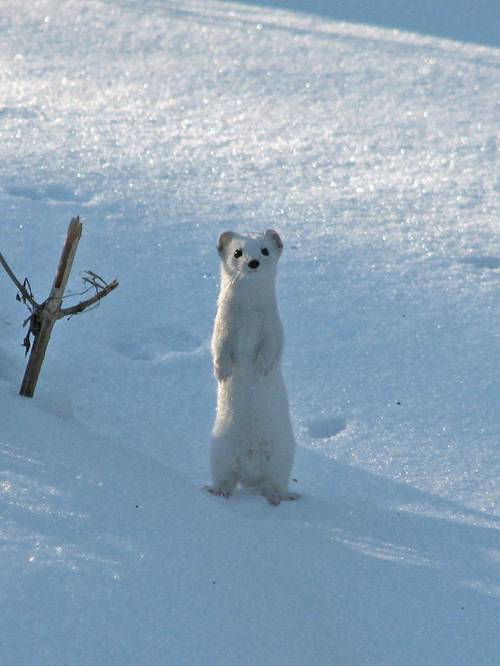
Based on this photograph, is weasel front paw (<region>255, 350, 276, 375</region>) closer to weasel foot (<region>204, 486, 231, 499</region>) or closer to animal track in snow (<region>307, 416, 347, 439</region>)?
weasel foot (<region>204, 486, 231, 499</region>)

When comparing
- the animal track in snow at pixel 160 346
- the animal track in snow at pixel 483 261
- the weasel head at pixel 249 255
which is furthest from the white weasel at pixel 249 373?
the animal track in snow at pixel 483 261

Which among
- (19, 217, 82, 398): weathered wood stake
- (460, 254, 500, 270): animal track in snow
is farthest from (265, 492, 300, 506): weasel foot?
(460, 254, 500, 270): animal track in snow

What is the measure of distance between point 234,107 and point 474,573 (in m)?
4.38

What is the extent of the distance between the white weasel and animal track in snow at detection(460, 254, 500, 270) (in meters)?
1.84

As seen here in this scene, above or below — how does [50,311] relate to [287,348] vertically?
below

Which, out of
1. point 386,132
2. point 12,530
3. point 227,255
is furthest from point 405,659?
point 386,132

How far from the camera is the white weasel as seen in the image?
3.34m

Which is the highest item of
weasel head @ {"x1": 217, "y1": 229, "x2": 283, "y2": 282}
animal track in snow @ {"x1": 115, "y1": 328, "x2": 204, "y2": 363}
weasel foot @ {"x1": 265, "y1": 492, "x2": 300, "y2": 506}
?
weasel head @ {"x1": 217, "y1": 229, "x2": 283, "y2": 282}

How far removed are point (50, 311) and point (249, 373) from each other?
0.77 meters

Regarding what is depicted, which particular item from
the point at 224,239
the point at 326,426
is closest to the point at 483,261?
the point at 326,426

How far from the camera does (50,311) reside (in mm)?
3678

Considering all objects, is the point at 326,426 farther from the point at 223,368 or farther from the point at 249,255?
the point at 249,255

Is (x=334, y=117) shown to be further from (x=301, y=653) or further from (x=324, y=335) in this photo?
(x=301, y=653)

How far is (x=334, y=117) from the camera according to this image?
6766mm
